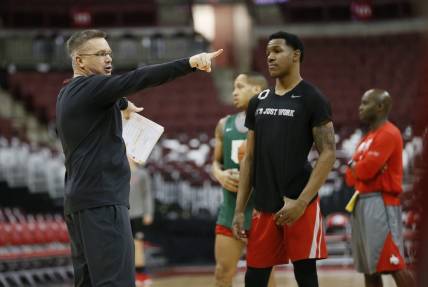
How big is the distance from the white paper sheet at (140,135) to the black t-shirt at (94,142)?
239 mm

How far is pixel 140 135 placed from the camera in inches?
136

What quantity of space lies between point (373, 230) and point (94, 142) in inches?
84.1

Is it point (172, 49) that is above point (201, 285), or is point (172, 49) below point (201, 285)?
above

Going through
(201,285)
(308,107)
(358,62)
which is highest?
(308,107)

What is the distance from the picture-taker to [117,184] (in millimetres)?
3104

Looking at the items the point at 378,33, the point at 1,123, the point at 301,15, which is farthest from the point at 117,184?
the point at 301,15

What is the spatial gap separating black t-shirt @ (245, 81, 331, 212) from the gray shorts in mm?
1250

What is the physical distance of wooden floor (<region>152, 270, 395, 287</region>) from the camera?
803 centimetres

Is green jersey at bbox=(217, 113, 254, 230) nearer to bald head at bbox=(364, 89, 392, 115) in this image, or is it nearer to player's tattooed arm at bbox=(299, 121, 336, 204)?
bald head at bbox=(364, 89, 392, 115)

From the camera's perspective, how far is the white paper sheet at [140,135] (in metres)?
3.38

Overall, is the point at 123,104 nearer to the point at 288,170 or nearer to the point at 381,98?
the point at 288,170

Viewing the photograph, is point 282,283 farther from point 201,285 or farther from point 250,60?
point 250,60

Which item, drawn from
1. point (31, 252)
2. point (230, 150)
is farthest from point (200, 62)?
point (31, 252)

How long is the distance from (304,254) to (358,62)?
1705 centimetres
